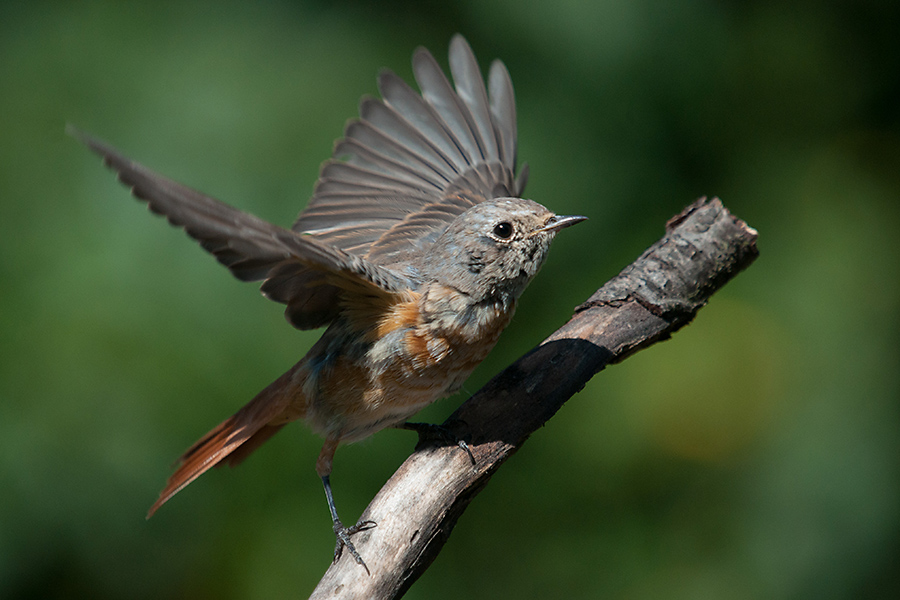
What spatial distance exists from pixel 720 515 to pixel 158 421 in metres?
2.23

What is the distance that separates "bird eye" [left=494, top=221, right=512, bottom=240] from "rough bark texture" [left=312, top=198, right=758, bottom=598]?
0.42 metres

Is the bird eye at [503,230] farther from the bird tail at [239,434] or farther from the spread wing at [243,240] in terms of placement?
the bird tail at [239,434]

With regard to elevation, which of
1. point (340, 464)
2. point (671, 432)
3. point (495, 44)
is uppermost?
point (495, 44)

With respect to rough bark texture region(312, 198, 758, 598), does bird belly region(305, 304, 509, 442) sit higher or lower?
higher

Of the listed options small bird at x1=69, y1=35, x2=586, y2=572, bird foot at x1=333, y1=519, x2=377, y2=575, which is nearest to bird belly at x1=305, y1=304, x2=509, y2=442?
small bird at x1=69, y1=35, x2=586, y2=572

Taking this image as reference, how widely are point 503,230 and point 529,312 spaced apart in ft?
2.68

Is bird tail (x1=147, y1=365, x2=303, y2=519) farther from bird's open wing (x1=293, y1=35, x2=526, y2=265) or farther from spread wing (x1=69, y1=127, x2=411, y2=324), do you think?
bird's open wing (x1=293, y1=35, x2=526, y2=265)

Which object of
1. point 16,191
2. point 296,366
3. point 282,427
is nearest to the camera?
point 296,366

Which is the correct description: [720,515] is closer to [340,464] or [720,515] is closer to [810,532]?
[810,532]

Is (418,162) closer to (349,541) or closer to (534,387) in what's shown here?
(534,387)

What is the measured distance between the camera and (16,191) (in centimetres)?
333

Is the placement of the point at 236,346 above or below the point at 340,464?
above

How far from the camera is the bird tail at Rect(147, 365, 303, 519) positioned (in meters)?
2.73

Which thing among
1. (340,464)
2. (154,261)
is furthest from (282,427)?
(154,261)
